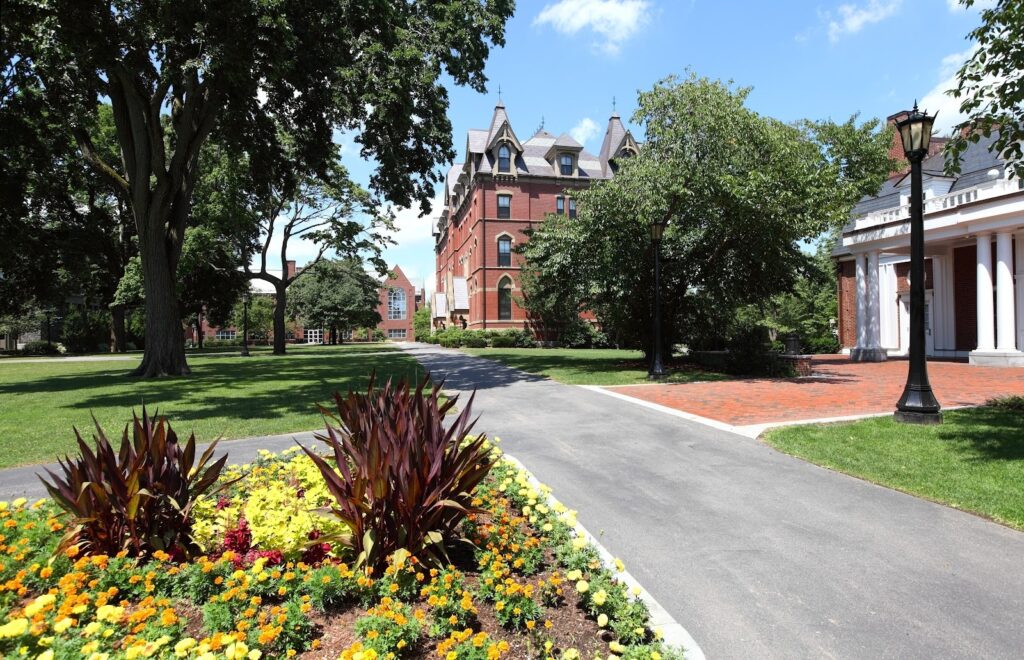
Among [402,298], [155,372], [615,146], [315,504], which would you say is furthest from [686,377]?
[402,298]

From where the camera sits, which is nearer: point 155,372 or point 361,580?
point 361,580

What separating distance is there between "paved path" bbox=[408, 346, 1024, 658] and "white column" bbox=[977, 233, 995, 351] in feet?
60.7

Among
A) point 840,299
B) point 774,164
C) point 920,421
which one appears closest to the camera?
point 920,421

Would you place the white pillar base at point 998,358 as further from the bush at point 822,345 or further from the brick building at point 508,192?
the brick building at point 508,192

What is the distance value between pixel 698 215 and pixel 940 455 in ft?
40.7

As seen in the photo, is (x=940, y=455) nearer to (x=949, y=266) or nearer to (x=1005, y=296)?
(x=1005, y=296)

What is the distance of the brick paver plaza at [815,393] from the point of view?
10195 millimetres

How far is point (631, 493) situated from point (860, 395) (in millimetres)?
9289

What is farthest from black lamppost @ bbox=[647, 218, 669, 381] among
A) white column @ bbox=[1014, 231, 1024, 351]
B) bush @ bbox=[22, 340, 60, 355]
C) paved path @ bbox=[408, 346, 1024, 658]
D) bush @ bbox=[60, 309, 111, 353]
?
bush @ bbox=[60, 309, 111, 353]

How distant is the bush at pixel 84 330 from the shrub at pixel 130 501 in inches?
2324

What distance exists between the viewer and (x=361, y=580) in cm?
307

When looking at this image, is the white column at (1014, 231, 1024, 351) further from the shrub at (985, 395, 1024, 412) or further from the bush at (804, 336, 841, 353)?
the shrub at (985, 395, 1024, 412)

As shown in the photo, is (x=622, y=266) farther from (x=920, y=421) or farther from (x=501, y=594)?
→ (x=501, y=594)

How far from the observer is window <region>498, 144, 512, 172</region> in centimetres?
4669
